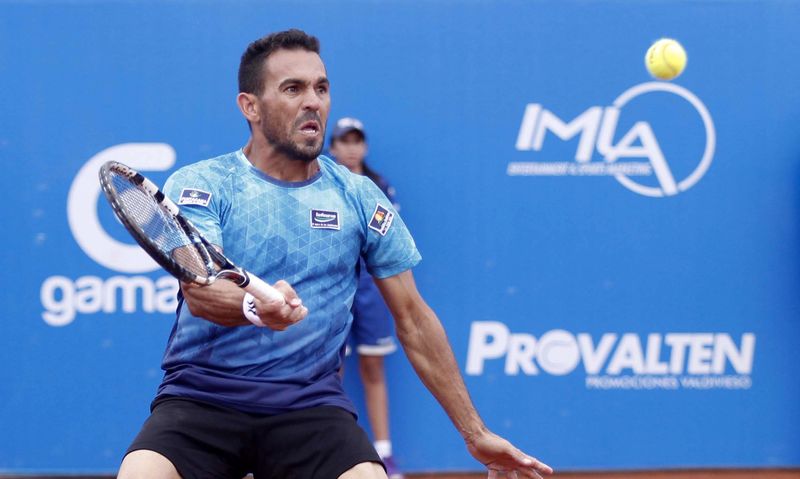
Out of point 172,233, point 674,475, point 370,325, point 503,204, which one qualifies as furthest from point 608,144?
point 172,233

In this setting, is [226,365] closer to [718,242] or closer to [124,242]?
[124,242]

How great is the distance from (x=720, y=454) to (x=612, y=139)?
1.85 m

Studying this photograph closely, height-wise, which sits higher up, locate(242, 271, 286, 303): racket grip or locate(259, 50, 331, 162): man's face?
locate(259, 50, 331, 162): man's face

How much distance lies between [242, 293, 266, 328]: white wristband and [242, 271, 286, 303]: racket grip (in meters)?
0.02

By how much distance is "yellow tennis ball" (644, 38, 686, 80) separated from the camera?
5.61 metres

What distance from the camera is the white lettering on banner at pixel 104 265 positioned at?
6289 mm

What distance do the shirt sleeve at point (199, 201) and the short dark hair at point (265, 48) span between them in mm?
415

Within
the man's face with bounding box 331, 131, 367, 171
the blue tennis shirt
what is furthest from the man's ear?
the man's face with bounding box 331, 131, 367, 171

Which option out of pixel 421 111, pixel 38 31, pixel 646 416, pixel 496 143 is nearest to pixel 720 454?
pixel 646 416

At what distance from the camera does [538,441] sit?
6426 mm

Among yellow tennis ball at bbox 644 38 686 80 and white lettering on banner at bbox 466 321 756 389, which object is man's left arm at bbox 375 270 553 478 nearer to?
yellow tennis ball at bbox 644 38 686 80

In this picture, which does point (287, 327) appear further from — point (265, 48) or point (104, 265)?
point (104, 265)

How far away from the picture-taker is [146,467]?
10.4 feet

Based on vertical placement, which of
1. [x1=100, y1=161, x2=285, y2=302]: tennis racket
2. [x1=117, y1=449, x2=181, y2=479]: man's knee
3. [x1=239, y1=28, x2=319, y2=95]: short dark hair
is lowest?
[x1=117, y1=449, x2=181, y2=479]: man's knee
